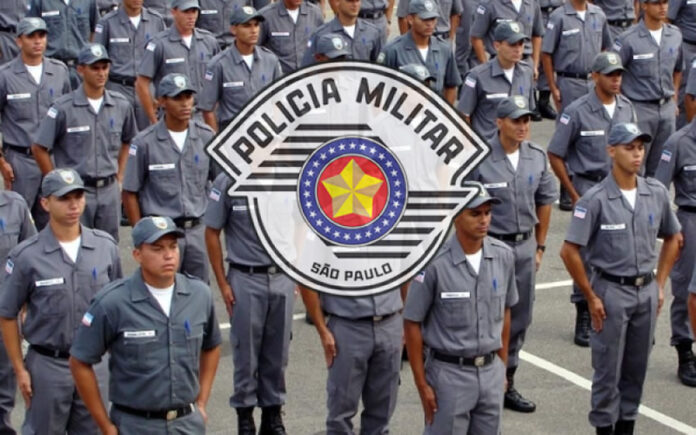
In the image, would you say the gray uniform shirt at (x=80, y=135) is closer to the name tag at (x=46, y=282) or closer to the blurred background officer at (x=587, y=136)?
the name tag at (x=46, y=282)

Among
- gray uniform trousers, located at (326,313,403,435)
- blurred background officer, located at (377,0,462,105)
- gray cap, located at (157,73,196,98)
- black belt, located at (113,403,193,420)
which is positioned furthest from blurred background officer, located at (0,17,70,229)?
black belt, located at (113,403,193,420)

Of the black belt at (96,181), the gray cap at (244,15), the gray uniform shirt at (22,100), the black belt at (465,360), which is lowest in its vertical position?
the black belt at (465,360)

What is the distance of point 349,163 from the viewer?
7984mm

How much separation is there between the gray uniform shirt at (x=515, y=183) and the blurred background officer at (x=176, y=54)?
16.2 feet

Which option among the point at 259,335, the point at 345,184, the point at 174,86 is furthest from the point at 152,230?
the point at 174,86

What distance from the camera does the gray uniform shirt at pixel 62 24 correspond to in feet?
56.5

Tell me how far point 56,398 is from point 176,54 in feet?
22.4

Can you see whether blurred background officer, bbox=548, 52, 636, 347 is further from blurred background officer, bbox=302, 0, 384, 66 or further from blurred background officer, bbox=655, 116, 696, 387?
blurred background officer, bbox=302, 0, 384, 66

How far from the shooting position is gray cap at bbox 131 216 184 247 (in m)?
8.28

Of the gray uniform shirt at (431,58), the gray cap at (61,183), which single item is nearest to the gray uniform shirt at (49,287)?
the gray cap at (61,183)

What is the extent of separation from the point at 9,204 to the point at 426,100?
3.75m

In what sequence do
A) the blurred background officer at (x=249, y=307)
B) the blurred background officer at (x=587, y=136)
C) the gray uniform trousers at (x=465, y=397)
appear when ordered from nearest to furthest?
1. the gray uniform trousers at (x=465, y=397)
2. the blurred background officer at (x=249, y=307)
3. the blurred background officer at (x=587, y=136)

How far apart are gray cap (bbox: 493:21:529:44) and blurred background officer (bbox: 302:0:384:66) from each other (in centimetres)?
245

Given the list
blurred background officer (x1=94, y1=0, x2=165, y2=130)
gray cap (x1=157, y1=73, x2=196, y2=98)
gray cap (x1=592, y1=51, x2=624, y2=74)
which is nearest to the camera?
gray cap (x1=157, y1=73, x2=196, y2=98)
